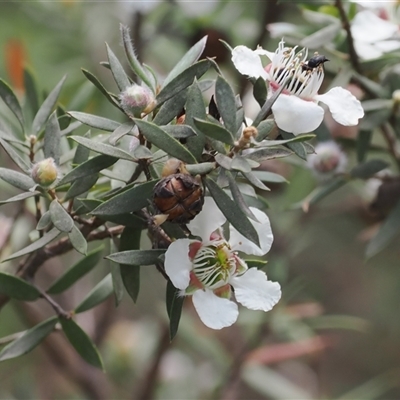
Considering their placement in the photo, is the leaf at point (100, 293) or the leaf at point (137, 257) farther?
the leaf at point (100, 293)

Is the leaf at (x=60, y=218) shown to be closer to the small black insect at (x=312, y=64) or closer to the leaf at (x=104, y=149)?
the leaf at (x=104, y=149)

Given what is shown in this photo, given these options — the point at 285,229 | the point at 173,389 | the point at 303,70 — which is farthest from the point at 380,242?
the point at 173,389

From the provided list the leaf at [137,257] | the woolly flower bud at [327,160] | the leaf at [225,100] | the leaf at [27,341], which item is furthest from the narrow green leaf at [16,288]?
the woolly flower bud at [327,160]

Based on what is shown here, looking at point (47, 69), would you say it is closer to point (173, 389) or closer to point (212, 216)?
point (173, 389)

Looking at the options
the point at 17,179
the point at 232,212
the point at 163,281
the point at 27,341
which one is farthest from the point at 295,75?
the point at 163,281

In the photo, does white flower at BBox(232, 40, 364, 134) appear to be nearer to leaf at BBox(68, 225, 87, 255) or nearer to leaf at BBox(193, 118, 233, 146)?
leaf at BBox(193, 118, 233, 146)

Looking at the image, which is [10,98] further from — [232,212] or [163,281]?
[163,281]
